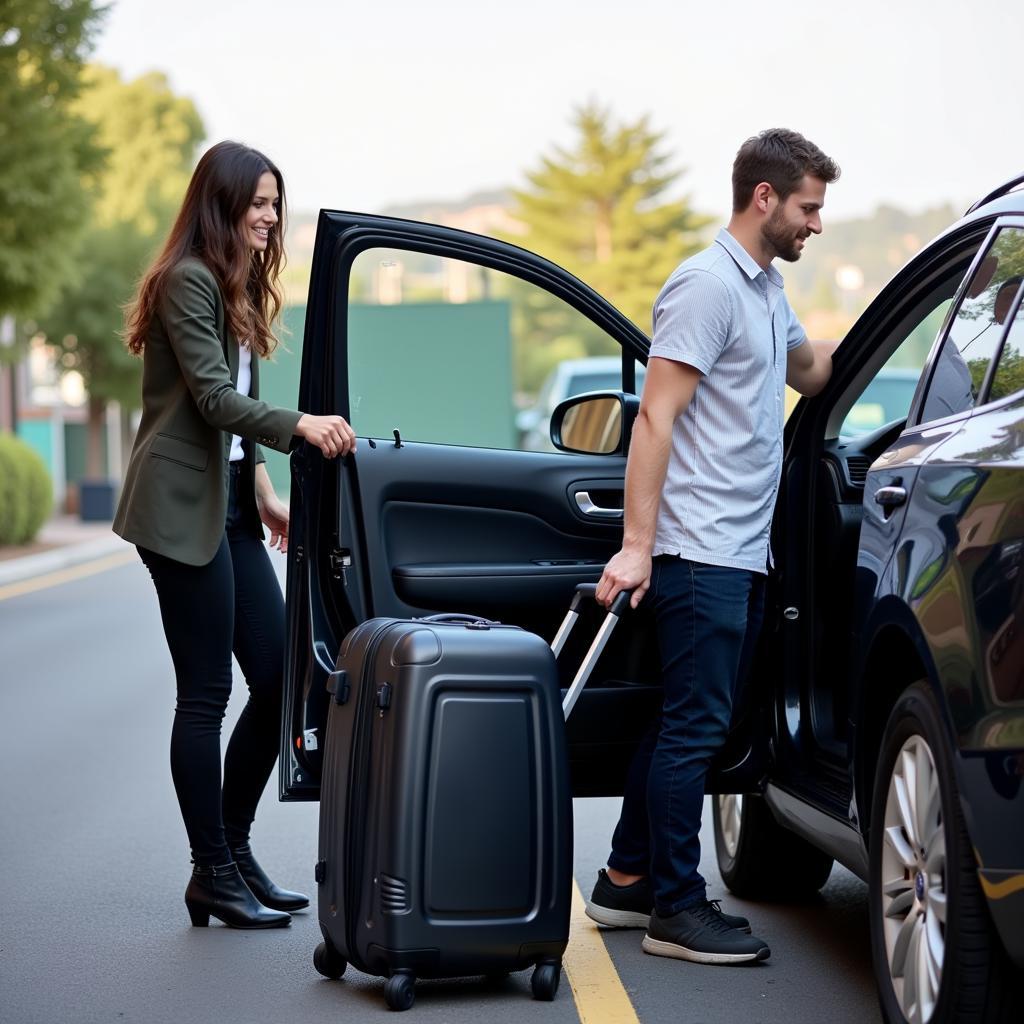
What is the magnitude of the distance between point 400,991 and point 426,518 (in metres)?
1.29

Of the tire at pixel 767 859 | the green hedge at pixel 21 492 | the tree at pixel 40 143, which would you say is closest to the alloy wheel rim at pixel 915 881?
the tire at pixel 767 859

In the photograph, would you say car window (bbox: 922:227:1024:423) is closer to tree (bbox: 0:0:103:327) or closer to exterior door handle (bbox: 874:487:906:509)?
exterior door handle (bbox: 874:487:906:509)

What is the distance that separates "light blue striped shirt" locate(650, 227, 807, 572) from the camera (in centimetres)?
431

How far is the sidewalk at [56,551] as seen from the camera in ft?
67.7

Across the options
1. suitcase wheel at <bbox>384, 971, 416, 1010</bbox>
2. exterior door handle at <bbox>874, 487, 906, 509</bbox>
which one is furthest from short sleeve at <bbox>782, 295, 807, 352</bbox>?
suitcase wheel at <bbox>384, 971, 416, 1010</bbox>

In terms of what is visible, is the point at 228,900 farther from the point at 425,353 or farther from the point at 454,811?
the point at 425,353

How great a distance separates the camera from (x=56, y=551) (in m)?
23.6

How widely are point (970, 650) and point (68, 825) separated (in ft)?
14.4

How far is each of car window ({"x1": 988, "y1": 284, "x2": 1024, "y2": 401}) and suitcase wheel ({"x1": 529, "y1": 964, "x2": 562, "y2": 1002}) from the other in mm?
1678

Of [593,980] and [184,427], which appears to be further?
[184,427]

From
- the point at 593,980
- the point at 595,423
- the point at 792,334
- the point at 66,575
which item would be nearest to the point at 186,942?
the point at 593,980

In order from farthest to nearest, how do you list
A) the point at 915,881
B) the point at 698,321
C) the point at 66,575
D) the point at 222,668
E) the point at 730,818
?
the point at 66,575, the point at 730,818, the point at 222,668, the point at 698,321, the point at 915,881

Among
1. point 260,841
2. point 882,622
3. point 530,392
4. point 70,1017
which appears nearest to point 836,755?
point 882,622

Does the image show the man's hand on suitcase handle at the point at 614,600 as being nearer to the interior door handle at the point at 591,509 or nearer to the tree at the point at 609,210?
the interior door handle at the point at 591,509
